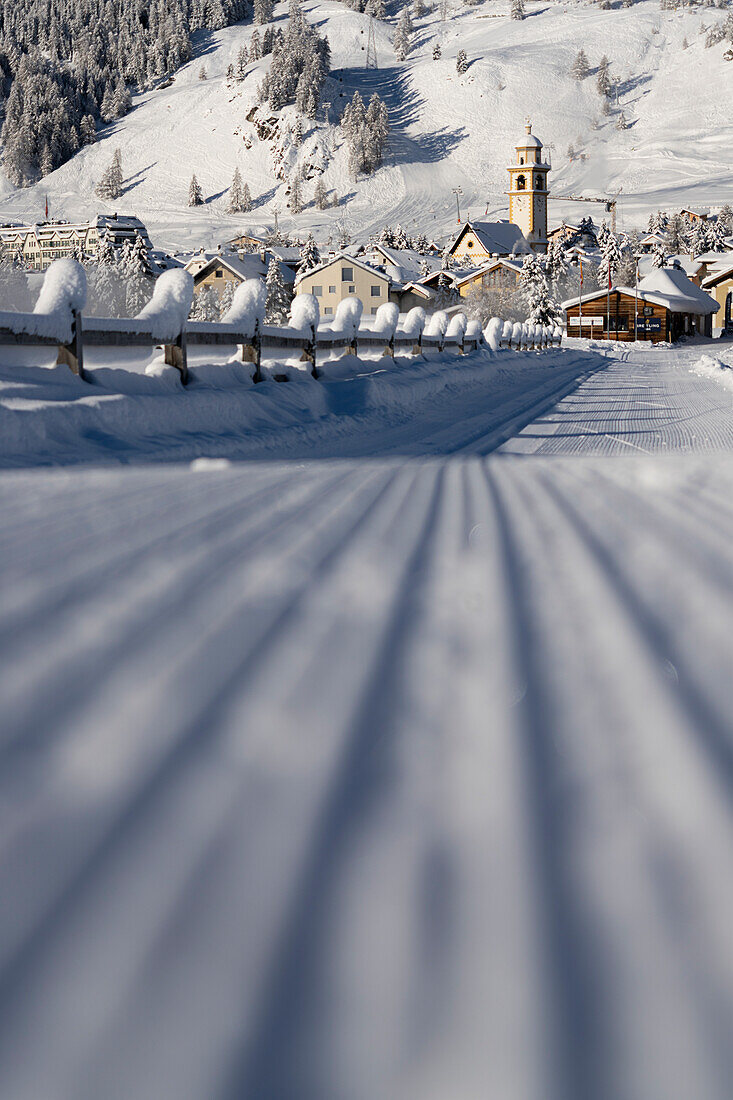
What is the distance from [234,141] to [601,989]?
219580mm

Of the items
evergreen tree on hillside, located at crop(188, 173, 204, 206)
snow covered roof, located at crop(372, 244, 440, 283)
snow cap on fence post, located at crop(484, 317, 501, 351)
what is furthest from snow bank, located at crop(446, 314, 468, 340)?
evergreen tree on hillside, located at crop(188, 173, 204, 206)

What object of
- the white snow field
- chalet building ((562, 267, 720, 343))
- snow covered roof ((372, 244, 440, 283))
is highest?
snow covered roof ((372, 244, 440, 283))

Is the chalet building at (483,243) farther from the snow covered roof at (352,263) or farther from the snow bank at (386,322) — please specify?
the snow bank at (386,322)

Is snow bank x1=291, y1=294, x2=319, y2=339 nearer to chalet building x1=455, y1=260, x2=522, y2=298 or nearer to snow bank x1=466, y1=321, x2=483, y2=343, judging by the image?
snow bank x1=466, y1=321, x2=483, y2=343

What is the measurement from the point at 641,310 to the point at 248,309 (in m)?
71.0

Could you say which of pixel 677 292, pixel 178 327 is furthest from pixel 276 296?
pixel 178 327

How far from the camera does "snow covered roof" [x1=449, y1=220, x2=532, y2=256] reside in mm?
111625

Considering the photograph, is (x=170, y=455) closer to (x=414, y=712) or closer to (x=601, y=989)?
(x=414, y=712)

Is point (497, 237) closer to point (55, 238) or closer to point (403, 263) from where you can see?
point (403, 263)

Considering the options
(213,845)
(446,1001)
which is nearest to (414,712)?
(213,845)

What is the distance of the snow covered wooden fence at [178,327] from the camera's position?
24.6 feet

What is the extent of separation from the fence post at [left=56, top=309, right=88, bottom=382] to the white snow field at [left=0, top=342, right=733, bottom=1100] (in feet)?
15.7

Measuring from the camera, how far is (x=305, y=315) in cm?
1213

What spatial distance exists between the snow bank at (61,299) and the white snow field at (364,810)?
472cm
